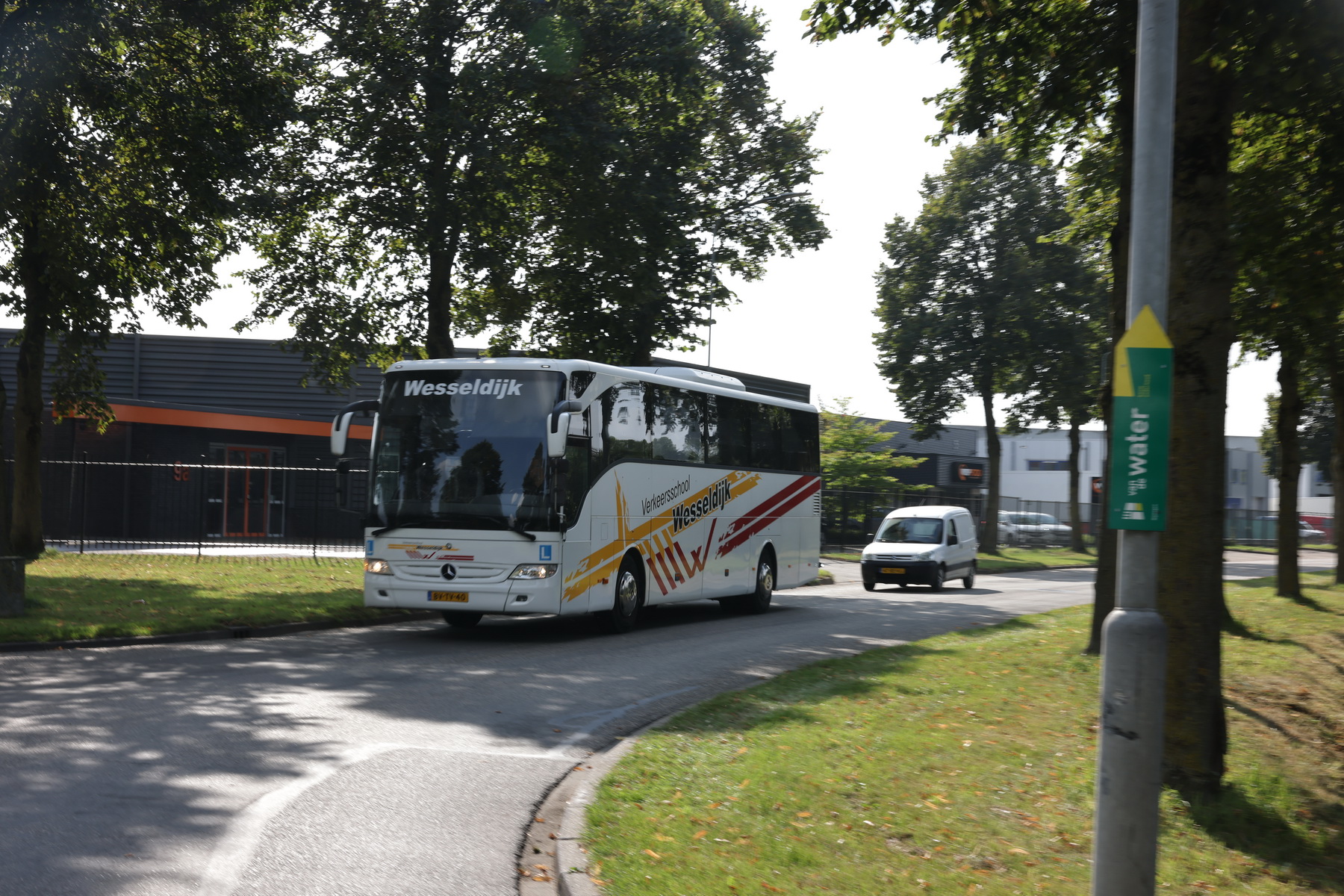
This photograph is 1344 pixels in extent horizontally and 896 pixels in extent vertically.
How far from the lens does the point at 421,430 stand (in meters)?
15.5

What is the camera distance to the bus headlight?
15062 mm

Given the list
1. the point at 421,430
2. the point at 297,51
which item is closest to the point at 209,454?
the point at 297,51

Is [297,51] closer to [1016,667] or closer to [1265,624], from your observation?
[1016,667]

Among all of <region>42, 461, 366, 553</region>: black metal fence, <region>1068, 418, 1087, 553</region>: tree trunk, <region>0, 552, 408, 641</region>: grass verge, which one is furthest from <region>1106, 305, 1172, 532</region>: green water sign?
<region>1068, 418, 1087, 553</region>: tree trunk

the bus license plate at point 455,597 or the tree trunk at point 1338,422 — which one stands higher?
the tree trunk at point 1338,422

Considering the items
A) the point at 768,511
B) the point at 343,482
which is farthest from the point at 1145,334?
the point at 768,511

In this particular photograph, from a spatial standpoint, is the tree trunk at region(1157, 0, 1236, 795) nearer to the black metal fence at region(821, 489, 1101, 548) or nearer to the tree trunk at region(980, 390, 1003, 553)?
the black metal fence at region(821, 489, 1101, 548)

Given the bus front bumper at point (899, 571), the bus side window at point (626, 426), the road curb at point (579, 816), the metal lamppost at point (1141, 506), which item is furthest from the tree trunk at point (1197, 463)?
the bus front bumper at point (899, 571)

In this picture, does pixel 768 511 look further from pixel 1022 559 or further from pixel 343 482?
pixel 1022 559

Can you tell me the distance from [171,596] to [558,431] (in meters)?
7.44

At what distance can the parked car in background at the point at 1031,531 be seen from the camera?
58.2 metres

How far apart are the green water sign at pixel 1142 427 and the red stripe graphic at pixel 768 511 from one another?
14855 millimetres

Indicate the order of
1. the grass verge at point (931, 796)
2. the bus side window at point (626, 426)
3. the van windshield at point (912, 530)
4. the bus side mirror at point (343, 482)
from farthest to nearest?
1. the van windshield at point (912, 530)
2. the bus side window at point (626, 426)
3. the bus side mirror at point (343, 482)
4. the grass verge at point (931, 796)

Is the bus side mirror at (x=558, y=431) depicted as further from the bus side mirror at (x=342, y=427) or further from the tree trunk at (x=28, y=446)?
the tree trunk at (x=28, y=446)
